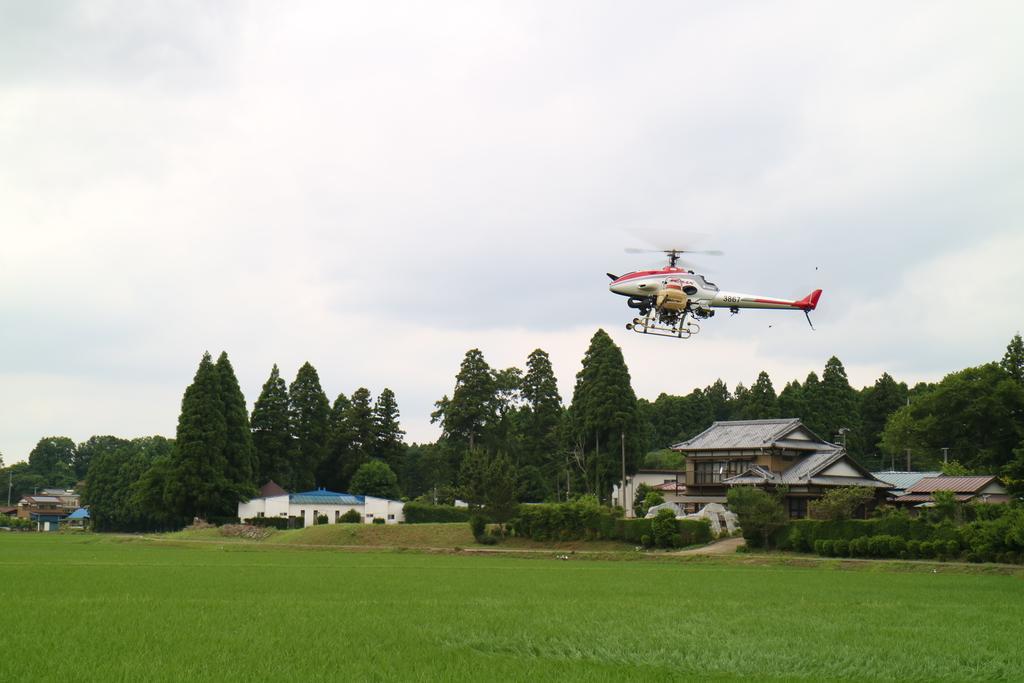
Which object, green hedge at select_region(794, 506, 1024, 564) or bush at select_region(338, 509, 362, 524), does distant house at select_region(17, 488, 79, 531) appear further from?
green hedge at select_region(794, 506, 1024, 564)

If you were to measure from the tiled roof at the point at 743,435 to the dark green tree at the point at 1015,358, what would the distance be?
19666 millimetres

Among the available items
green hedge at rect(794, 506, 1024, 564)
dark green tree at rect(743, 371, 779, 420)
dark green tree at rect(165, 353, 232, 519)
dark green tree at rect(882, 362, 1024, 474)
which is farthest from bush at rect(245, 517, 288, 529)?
dark green tree at rect(743, 371, 779, 420)

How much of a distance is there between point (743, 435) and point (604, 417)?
9315 mm

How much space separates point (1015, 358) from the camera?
7331 centimetres

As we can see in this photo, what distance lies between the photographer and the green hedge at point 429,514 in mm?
77688

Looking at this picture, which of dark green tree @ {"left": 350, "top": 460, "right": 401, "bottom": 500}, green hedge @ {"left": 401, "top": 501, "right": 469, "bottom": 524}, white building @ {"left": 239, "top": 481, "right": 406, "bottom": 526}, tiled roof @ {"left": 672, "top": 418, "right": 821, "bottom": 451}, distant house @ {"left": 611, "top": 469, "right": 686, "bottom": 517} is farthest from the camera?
dark green tree @ {"left": 350, "top": 460, "right": 401, "bottom": 500}

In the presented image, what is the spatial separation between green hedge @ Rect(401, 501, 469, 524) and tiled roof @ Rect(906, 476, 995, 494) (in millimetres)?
33065

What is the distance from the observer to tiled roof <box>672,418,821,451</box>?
204 ft

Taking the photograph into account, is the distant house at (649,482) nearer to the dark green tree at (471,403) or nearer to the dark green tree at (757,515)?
the dark green tree at (471,403)

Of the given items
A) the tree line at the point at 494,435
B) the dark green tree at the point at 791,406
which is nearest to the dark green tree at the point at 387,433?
the tree line at the point at 494,435

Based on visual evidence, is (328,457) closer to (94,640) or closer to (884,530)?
(884,530)

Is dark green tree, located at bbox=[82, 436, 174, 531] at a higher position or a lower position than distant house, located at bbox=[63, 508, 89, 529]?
higher

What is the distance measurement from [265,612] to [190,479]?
53104 mm

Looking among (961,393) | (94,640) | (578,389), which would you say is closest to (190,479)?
(578,389)
